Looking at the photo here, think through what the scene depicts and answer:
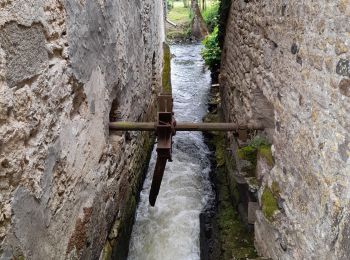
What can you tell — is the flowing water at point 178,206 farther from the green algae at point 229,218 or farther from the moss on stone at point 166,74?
the moss on stone at point 166,74

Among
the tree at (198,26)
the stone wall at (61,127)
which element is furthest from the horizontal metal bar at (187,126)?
the tree at (198,26)

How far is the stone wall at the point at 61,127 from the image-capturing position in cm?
182

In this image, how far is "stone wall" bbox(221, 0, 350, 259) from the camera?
197 centimetres

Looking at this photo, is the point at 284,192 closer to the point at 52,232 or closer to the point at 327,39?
the point at 327,39

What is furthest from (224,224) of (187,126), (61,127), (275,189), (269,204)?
(61,127)

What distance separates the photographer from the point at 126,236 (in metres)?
4.34

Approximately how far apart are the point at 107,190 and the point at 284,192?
1.68m

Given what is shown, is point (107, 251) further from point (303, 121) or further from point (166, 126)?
point (303, 121)

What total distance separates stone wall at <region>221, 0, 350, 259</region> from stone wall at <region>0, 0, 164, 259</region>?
1.54 m

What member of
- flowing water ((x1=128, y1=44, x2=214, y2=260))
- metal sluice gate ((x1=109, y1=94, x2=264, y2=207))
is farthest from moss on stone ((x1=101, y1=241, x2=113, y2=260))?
metal sluice gate ((x1=109, y1=94, x2=264, y2=207))

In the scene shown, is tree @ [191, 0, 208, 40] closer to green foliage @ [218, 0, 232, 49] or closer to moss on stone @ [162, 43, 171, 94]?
moss on stone @ [162, 43, 171, 94]

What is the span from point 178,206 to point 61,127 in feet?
10.0

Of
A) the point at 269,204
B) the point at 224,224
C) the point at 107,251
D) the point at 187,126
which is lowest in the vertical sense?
the point at 224,224

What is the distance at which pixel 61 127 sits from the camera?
96.2 inches
